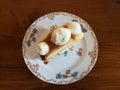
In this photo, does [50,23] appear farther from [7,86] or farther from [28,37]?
[7,86]

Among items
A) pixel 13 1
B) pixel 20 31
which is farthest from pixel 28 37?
pixel 13 1

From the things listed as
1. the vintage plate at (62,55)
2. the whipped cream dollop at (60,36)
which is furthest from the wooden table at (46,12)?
the whipped cream dollop at (60,36)

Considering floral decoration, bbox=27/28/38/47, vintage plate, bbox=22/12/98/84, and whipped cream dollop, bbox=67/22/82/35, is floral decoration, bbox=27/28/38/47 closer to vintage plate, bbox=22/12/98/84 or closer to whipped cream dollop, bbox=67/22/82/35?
vintage plate, bbox=22/12/98/84

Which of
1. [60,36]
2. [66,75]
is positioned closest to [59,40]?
[60,36]

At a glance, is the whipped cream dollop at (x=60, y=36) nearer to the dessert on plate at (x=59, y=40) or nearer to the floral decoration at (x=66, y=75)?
the dessert on plate at (x=59, y=40)

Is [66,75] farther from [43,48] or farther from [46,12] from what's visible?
[46,12]

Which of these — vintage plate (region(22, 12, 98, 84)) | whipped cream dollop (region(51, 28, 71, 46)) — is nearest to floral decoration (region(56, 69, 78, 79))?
vintage plate (region(22, 12, 98, 84))
